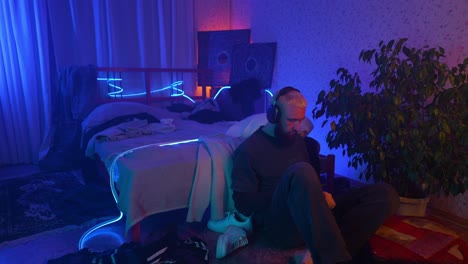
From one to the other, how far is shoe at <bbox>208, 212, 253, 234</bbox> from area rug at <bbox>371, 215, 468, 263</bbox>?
712 mm

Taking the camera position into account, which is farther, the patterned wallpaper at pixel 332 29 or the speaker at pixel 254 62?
the speaker at pixel 254 62

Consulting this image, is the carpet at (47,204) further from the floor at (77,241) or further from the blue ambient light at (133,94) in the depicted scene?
the blue ambient light at (133,94)

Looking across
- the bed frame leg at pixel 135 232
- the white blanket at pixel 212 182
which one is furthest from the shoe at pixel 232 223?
the bed frame leg at pixel 135 232

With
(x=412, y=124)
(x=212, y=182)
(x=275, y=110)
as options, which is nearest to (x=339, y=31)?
(x=412, y=124)

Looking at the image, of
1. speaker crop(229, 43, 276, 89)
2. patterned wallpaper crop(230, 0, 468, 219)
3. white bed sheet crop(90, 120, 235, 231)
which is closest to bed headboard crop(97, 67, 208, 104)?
speaker crop(229, 43, 276, 89)

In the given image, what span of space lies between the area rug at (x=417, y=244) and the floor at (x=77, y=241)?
52 centimetres

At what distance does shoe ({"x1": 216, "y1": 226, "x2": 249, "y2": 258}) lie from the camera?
72.3 inches

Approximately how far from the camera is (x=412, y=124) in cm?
226

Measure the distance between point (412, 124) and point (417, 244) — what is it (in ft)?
2.95

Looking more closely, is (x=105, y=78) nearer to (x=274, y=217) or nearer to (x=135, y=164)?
(x=135, y=164)

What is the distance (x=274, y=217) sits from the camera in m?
1.67

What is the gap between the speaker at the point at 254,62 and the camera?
4.23 m

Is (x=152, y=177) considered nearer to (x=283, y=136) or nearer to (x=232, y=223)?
(x=232, y=223)

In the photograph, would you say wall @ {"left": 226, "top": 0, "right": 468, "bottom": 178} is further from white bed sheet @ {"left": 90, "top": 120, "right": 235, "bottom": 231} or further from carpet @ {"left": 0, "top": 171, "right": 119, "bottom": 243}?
carpet @ {"left": 0, "top": 171, "right": 119, "bottom": 243}
